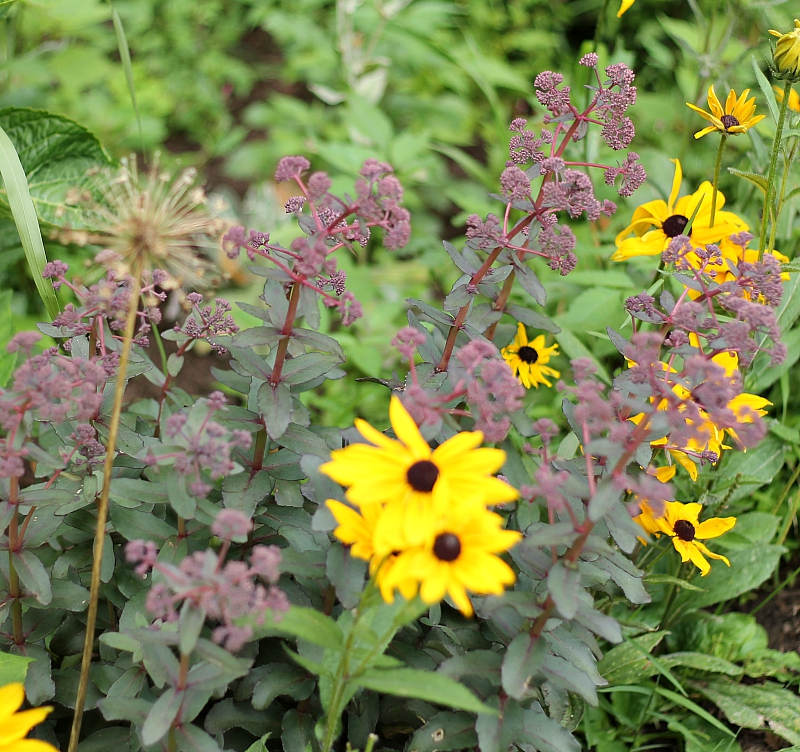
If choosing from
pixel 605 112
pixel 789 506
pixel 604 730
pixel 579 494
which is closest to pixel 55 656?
pixel 579 494

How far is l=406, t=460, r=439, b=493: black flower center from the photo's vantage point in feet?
3.06

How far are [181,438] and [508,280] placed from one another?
2.26ft

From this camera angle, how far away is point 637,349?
113 cm

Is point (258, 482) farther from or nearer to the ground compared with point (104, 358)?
nearer to the ground

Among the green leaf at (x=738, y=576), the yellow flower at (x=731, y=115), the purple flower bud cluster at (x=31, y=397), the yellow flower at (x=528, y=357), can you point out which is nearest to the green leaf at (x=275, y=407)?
the purple flower bud cluster at (x=31, y=397)

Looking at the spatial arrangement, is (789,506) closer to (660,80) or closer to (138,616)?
(138,616)

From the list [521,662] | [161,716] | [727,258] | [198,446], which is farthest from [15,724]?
[727,258]

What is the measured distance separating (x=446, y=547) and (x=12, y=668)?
68cm

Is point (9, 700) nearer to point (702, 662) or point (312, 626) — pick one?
point (312, 626)

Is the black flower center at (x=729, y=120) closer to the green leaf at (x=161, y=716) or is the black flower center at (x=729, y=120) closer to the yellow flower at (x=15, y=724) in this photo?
the green leaf at (x=161, y=716)

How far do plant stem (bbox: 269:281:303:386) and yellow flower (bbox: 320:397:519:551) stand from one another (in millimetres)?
284

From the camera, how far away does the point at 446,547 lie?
91cm

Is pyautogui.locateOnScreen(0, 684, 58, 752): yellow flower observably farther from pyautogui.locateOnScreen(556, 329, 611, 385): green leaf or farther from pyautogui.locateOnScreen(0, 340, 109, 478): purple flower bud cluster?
pyautogui.locateOnScreen(556, 329, 611, 385): green leaf

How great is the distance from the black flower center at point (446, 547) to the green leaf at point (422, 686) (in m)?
0.15
